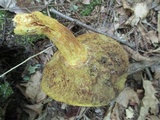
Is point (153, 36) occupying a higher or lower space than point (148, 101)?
higher

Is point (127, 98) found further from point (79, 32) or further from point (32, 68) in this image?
point (32, 68)

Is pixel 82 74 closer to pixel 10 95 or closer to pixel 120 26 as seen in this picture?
pixel 10 95

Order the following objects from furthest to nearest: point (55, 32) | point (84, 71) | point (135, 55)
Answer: point (135, 55) → point (84, 71) → point (55, 32)

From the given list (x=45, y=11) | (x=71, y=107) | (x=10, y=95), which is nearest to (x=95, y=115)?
(x=71, y=107)

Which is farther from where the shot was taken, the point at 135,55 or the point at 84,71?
the point at 135,55

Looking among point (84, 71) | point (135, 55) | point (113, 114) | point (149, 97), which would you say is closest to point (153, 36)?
point (135, 55)

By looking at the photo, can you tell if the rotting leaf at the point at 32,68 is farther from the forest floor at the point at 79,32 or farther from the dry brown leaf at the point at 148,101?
the dry brown leaf at the point at 148,101

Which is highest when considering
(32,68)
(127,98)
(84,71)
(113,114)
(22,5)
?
(22,5)
